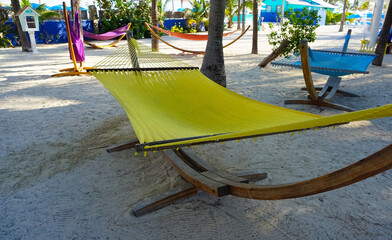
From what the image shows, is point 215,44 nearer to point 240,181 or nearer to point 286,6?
point 240,181

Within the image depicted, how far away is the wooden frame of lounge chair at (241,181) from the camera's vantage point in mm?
764

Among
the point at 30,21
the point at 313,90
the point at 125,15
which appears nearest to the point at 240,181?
the point at 313,90

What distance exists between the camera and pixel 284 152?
7.11 feet

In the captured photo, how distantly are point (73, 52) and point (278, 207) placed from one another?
4.53 m

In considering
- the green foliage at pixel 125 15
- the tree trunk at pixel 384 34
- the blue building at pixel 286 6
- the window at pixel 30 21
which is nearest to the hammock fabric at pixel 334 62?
the tree trunk at pixel 384 34

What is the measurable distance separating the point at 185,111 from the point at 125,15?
10.6 meters

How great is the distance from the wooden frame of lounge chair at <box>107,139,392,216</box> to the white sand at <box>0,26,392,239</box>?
6 centimetres

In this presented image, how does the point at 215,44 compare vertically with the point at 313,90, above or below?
above

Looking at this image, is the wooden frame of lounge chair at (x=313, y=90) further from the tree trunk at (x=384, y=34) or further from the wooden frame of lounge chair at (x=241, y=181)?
the tree trunk at (x=384, y=34)

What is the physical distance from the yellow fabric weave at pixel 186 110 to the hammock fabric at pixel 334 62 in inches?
55.6

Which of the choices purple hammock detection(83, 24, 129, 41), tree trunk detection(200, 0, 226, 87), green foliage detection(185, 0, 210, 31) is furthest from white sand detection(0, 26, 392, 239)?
green foliage detection(185, 0, 210, 31)

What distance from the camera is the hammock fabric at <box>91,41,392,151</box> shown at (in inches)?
45.1

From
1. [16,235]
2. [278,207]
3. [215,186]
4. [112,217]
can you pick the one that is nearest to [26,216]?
[16,235]

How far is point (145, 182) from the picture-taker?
5.82 feet
